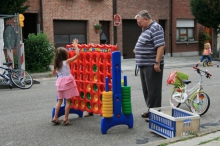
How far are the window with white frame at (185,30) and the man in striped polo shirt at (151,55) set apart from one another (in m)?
23.3

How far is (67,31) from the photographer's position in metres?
21.8

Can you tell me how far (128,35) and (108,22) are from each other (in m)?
2.18

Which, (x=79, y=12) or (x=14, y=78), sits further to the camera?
(x=79, y=12)

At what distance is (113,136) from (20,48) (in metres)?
8.59

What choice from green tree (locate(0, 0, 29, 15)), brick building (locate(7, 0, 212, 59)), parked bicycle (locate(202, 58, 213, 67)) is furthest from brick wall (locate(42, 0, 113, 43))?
parked bicycle (locate(202, 58, 213, 67))

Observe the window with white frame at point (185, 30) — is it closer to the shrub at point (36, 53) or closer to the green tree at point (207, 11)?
the green tree at point (207, 11)

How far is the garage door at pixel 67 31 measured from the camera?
21.3 m

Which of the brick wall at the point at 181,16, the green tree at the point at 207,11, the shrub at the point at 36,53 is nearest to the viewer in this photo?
the shrub at the point at 36,53

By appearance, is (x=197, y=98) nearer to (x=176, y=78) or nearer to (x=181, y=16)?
(x=176, y=78)

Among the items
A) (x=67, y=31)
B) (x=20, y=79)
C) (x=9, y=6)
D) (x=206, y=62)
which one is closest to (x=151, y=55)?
(x=20, y=79)

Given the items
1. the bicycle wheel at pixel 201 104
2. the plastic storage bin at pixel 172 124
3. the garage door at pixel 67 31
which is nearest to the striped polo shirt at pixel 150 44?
the plastic storage bin at pixel 172 124

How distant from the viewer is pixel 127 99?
585 cm

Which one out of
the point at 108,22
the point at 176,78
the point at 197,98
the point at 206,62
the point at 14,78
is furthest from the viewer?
the point at 108,22

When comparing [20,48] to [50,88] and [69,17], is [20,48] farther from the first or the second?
[69,17]
